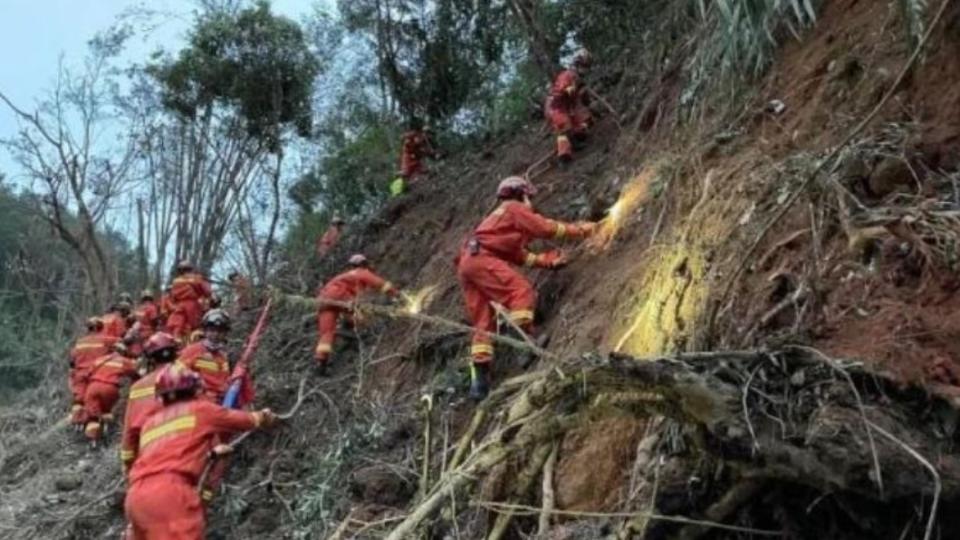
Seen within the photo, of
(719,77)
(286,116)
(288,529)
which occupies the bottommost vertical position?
(288,529)

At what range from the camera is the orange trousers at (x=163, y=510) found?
7602 millimetres

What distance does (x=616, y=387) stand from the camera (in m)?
4.55

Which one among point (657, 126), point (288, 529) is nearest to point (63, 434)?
point (288, 529)

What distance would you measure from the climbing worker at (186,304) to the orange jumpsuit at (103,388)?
3.03ft

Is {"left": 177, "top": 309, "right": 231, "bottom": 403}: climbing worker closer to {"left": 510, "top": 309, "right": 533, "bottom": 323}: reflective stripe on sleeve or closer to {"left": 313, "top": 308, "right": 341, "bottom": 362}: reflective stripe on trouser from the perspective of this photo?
{"left": 313, "top": 308, "right": 341, "bottom": 362}: reflective stripe on trouser

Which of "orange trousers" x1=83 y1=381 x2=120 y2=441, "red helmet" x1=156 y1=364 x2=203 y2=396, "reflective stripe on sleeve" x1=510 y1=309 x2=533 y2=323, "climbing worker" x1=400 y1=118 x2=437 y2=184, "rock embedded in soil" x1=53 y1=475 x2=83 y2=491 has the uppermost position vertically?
"climbing worker" x1=400 y1=118 x2=437 y2=184

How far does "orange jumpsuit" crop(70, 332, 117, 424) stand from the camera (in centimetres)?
1424

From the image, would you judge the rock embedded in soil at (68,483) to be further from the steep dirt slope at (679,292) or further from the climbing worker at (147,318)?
the climbing worker at (147,318)

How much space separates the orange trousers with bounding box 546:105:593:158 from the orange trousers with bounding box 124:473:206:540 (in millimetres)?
5948

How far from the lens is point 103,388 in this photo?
44.2 feet

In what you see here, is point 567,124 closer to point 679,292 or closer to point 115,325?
point 679,292

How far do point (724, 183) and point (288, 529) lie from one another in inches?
179

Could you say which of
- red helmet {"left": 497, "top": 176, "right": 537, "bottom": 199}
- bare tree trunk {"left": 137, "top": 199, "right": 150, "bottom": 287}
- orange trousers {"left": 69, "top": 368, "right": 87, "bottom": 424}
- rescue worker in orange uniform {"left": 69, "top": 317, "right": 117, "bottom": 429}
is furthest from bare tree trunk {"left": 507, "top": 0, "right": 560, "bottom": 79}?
bare tree trunk {"left": 137, "top": 199, "right": 150, "bottom": 287}

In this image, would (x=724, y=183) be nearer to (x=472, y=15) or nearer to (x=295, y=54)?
(x=472, y=15)
